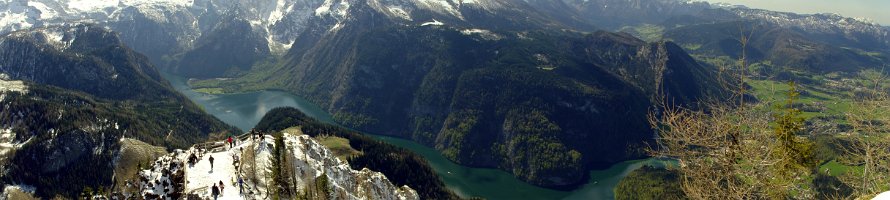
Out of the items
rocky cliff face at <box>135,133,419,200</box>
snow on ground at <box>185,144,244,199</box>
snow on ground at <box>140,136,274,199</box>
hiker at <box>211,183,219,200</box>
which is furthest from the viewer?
rocky cliff face at <box>135,133,419,200</box>

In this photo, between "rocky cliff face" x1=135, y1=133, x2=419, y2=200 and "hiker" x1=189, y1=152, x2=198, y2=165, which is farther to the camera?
"hiker" x1=189, y1=152, x2=198, y2=165

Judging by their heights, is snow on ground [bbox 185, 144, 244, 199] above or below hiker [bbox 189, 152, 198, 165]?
below

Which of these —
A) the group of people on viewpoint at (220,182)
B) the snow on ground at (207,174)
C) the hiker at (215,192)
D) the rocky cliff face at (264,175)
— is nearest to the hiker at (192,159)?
the group of people on viewpoint at (220,182)

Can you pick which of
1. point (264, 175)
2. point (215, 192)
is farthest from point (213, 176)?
point (215, 192)

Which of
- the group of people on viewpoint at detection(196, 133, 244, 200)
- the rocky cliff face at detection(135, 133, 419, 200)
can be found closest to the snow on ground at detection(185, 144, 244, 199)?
the rocky cliff face at detection(135, 133, 419, 200)

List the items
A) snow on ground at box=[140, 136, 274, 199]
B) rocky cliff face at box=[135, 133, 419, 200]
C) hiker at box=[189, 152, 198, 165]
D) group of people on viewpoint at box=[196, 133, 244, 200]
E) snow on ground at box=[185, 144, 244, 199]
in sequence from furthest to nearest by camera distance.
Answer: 1. hiker at box=[189, 152, 198, 165]
2. rocky cliff face at box=[135, 133, 419, 200]
3. snow on ground at box=[185, 144, 244, 199]
4. snow on ground at box=[140, 136, 274, 199]
5. group of people on viewpoint at box=[196, 133, 244, 200]

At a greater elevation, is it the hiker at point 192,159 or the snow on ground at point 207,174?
the hiker at point 192,159

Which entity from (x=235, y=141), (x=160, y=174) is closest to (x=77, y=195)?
(x=235, y=141)

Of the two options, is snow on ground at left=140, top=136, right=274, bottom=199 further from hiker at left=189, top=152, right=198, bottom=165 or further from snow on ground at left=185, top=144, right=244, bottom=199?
hiker at left=189, top=152, right=198, bottom=165

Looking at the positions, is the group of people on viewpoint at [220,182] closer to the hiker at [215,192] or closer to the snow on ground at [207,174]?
the hiker at [215,192]

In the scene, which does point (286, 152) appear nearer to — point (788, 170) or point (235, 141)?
point (235, 141)

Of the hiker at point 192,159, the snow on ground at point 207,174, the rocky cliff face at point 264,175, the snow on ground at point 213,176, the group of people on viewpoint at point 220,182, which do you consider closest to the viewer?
the group of people on viewpoint at point 220,182

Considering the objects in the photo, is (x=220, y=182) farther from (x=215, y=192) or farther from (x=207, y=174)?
(x=207, y=174)

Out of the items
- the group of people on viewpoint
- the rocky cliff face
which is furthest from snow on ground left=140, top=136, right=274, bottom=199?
the group of people on viewpoint
